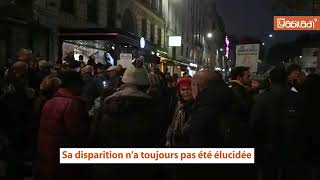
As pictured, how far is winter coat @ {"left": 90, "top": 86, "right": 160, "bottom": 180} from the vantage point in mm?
4805

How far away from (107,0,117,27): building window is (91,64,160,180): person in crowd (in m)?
27.3

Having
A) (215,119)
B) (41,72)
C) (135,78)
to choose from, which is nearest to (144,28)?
(41,72)

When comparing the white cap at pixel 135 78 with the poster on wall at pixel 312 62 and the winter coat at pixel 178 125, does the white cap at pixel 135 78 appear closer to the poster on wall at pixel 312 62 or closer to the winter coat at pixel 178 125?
the winter coat at pixel 178 125

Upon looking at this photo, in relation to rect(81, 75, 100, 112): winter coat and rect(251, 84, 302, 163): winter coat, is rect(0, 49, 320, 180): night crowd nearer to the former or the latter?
rect(251, 84, 302, 163): winter coat

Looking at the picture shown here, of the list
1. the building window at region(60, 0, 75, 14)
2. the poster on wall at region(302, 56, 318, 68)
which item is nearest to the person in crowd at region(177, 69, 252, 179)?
the poster on wall at region(302, 56, 318, 68)

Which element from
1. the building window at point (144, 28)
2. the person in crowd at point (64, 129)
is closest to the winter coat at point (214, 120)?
the person in crowd at point (64, 129)

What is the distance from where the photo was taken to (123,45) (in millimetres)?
25250

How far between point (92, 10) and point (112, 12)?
3.53m

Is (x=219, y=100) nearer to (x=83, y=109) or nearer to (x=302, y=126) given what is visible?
(x=83, y=109)

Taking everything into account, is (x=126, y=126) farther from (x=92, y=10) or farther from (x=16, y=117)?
(x=92, y=10)

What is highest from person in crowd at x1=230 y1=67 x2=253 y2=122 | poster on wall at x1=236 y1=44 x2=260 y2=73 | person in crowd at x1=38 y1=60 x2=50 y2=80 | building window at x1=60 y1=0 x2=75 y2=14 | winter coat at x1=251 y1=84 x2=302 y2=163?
building window at x1=60 y1=0 x2=75 y2=14

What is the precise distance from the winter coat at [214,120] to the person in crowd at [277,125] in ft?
6.69

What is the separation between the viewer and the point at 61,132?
5621 mm

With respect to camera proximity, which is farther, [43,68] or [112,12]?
[112,12]
